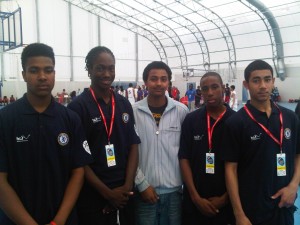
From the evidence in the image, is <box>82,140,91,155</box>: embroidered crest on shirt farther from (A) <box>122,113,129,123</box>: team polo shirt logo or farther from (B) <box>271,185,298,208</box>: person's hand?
(B) <box>271,185,298,208</box>: person's hand

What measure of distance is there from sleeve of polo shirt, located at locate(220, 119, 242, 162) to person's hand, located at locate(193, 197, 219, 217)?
389 mm

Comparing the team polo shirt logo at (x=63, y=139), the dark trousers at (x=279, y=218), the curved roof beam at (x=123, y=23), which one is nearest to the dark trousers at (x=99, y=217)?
the team polo shirt logo at (x=63, y=139)

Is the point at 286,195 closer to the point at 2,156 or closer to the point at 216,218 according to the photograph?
the point at 216,218

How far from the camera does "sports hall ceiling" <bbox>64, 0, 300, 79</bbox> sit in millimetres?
17594

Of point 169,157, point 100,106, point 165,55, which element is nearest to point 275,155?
point 169,157

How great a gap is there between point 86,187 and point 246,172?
1.19 metres

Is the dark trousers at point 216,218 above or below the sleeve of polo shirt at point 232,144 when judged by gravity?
below

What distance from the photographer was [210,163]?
2230mm

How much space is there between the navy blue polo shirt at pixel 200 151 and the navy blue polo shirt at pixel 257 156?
0.52ft

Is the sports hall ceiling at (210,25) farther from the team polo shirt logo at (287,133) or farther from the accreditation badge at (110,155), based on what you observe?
the accreditation badge at (110,155)

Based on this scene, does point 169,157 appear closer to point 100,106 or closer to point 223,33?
point 100,106

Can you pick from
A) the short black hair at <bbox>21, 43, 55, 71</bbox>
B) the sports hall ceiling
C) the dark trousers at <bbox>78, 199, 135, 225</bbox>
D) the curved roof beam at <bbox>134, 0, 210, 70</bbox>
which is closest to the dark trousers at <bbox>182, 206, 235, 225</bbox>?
the dark trousers at <bbox>78, 199, 135, 225</bbox>

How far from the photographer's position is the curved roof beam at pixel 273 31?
55.1 ft

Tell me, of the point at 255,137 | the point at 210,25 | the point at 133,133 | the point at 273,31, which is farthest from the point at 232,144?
the point at 210,25
